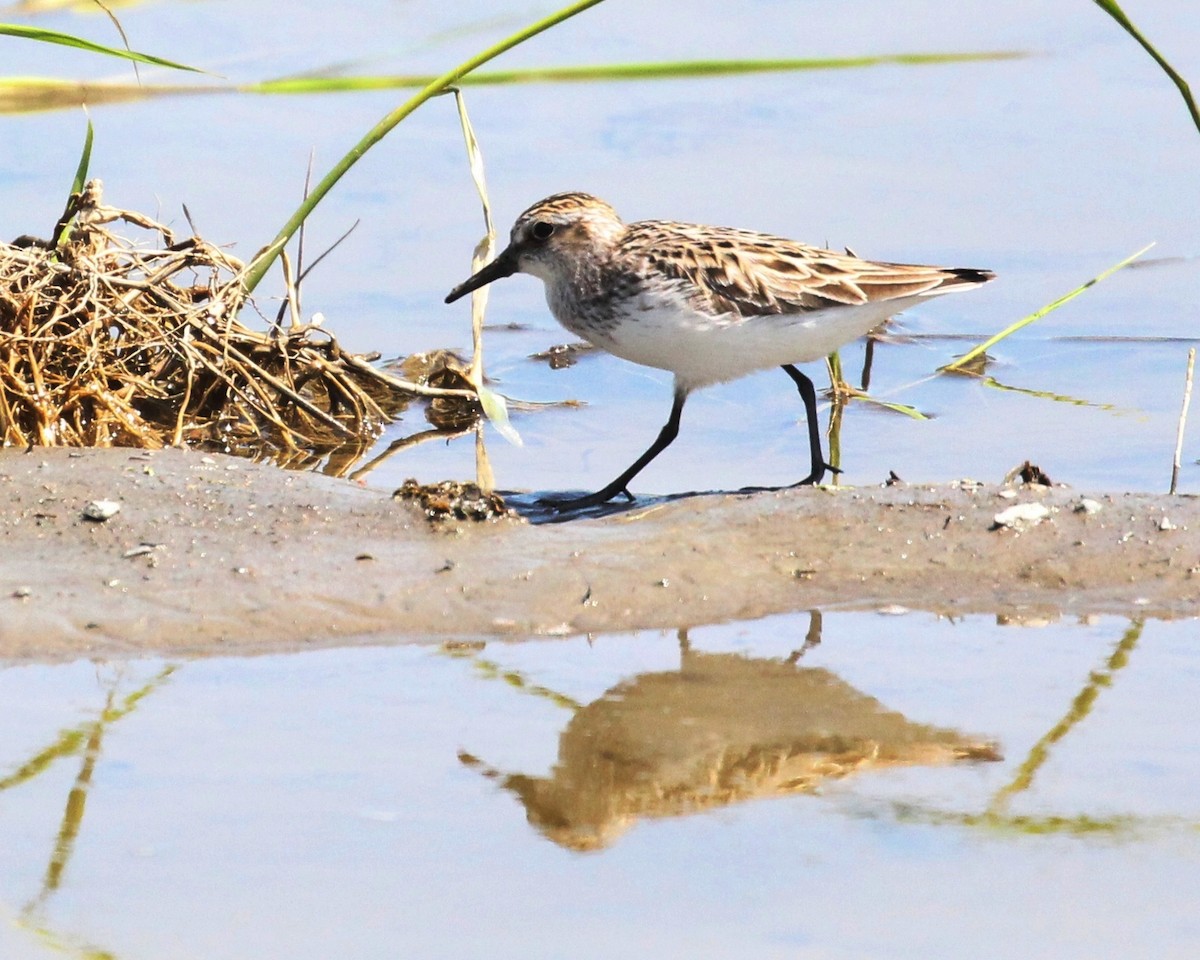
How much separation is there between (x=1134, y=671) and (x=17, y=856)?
9.40ft

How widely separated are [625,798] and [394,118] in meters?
3.63

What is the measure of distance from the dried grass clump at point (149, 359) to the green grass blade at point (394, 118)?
6.8 inches

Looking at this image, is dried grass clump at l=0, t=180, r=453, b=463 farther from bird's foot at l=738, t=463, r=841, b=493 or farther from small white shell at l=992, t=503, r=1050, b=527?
small white shell at l=992, t=503, r=1050, b=527

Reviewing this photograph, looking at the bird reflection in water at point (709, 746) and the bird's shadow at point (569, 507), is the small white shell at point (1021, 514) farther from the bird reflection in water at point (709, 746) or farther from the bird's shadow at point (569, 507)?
the bird reflection in water at point (709, 746)

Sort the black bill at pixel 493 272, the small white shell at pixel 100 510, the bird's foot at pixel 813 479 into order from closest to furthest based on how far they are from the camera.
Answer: the small white shell at pixel 100 510 → the bird's foot at pixel 813 479 → the black bill at pixel 493 272

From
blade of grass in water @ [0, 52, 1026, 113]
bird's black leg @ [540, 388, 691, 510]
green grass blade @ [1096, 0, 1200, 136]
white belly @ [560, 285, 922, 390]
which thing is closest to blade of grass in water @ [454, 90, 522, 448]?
blade of grass in water @ [0, 52, 1026, 113]

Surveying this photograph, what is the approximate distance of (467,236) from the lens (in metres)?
9.88

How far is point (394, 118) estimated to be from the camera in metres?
6.97

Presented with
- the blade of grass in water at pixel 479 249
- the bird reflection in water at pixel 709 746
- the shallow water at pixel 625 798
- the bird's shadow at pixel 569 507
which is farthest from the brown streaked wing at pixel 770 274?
the bird reflection in water at pixel 709 746

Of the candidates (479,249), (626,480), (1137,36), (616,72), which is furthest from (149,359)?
(1137,36)

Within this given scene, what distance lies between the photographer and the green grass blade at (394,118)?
645 cm

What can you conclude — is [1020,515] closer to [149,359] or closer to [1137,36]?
[1137,36]

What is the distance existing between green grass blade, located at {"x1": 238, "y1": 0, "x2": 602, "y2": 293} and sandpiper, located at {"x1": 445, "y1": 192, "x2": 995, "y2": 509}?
766 mm

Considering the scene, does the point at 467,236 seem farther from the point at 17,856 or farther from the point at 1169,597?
the point at 17,856
